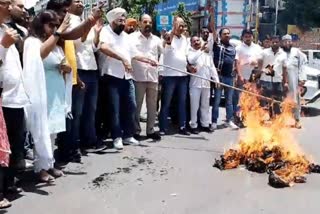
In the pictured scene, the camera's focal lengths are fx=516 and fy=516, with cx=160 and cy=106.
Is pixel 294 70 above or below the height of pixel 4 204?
above

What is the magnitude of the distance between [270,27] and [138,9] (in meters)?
25.4

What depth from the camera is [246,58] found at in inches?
396

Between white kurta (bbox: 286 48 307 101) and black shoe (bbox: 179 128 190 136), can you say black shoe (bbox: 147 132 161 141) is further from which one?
white kurta (bbox: 286 48 307 101)

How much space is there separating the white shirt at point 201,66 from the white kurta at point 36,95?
12.7 feet

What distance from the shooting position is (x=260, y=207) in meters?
5.09

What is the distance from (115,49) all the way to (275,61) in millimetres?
4005

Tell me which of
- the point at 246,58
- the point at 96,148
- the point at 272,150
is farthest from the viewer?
the point at 246,58

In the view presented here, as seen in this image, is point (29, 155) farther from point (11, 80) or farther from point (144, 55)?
point (144, 55)

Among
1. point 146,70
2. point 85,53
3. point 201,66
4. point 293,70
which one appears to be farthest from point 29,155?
point 293,70

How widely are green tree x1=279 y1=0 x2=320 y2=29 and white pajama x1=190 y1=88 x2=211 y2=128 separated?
104 feet

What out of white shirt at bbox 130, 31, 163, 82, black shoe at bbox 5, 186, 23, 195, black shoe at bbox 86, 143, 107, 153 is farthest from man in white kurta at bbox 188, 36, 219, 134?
black shoe at bbox 5, 186, 23, 195

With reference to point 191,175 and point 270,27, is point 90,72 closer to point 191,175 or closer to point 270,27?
point 191,175

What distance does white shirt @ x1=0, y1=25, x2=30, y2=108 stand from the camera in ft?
16.2

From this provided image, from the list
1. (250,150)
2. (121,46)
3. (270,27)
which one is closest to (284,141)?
(250,150)
